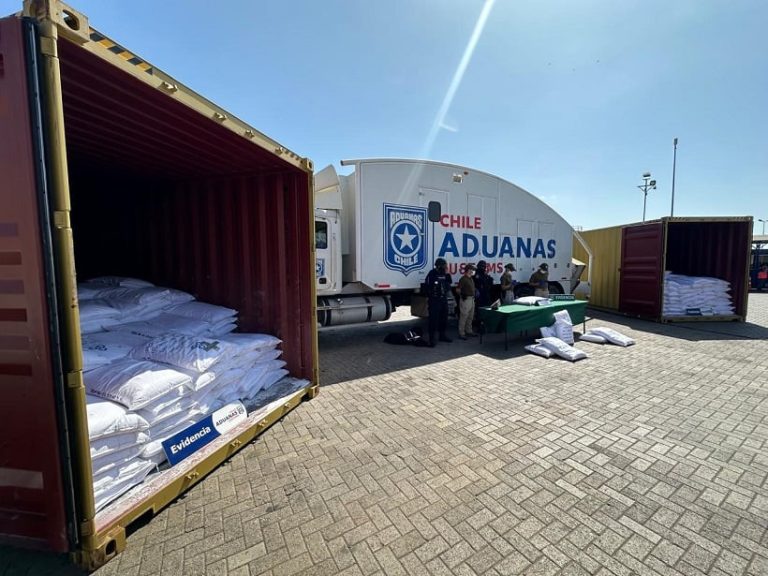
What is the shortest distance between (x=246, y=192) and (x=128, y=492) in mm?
3268

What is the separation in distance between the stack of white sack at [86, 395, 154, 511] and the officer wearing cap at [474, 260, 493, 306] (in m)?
6.66

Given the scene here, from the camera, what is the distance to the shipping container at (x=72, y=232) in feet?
5.39

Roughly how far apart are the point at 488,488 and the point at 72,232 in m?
3.76

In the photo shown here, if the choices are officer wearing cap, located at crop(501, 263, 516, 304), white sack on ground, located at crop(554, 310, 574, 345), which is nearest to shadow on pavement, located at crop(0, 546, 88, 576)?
white sack on ground, located at crop(554, 310, 574, 345)

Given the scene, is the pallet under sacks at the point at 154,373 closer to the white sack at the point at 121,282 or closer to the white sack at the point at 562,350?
the white sack at the point at 121,282

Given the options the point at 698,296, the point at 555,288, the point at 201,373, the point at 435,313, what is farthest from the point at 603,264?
the point at 201,373

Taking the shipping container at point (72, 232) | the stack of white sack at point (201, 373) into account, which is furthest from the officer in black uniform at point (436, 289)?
the stack of white sack at point (201, 373)

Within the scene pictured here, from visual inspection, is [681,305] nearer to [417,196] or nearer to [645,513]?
[417,196]

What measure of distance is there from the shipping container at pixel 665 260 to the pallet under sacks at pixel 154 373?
10080mm

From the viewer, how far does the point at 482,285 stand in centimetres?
782

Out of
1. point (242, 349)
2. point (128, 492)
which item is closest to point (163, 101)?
point (242, 349)

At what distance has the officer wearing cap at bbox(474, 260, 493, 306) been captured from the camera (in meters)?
7.75

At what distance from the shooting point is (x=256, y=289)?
14.4 feet

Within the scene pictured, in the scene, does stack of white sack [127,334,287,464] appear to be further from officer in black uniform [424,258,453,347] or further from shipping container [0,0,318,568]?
officer in black uniform [424,258,453,347]
